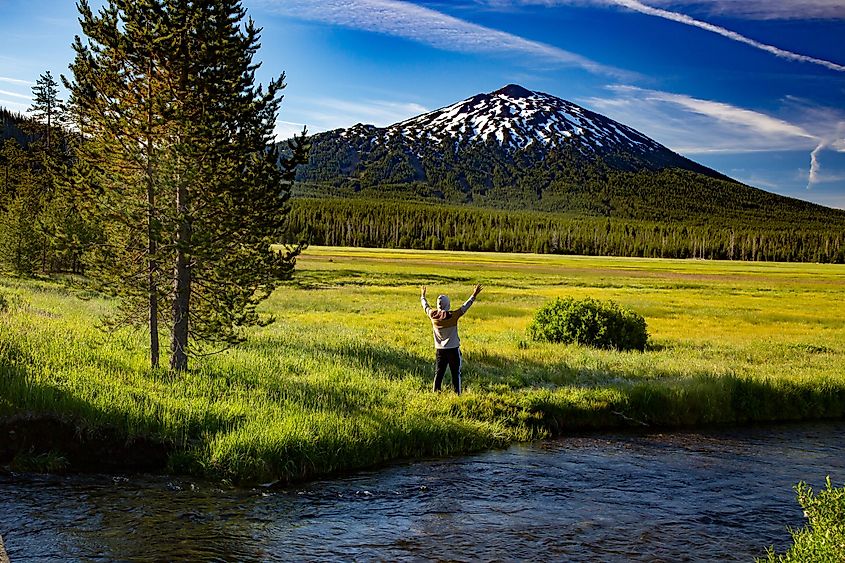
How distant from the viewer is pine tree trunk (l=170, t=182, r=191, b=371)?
17203 mm

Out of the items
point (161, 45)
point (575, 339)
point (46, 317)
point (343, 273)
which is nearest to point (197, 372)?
point (161, 45)

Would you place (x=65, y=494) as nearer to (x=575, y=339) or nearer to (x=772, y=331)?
(x=575, y=339)

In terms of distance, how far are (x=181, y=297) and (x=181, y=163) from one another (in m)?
3.27

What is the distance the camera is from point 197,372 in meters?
17.8

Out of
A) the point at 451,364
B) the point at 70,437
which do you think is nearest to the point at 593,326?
the point at 451,364

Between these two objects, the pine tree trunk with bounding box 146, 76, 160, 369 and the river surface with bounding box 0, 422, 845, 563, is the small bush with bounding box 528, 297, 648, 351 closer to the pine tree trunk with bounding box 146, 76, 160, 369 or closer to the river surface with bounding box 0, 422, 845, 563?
the river surface with bounding box 0, 422, 845, 563

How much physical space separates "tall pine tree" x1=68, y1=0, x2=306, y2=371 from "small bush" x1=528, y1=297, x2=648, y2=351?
15.3 metres

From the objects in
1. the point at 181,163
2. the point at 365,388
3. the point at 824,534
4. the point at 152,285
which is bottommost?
the point at 365,388

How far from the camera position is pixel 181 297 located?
1756 cm

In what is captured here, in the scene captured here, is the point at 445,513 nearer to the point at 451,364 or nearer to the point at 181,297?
the point at 451,364

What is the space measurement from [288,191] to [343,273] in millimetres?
65850

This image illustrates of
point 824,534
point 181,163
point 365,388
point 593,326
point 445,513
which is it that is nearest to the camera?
point 824,534

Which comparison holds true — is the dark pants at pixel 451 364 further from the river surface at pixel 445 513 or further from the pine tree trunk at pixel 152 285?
the pine tree trunk at pixel 152 285

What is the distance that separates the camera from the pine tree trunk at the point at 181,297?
56.4 ft
